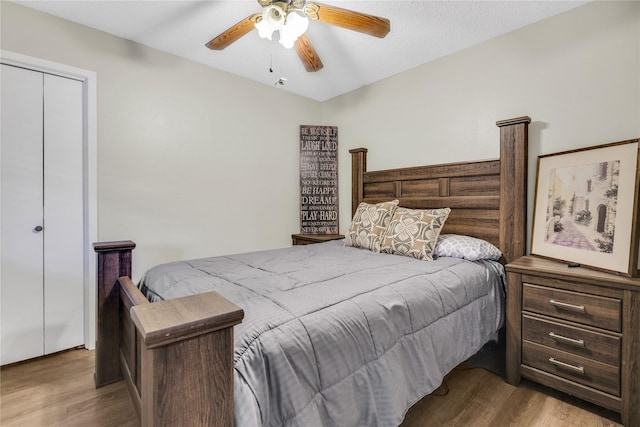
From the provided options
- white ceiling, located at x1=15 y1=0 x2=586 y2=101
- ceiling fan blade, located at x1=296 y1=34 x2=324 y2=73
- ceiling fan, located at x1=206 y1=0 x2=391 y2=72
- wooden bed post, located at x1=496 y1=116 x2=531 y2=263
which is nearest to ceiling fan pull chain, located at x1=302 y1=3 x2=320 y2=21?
ceiling fan, located at x1=206 y1=0 x2=391 y2=72

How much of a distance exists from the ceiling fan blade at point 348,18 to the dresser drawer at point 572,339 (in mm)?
1994

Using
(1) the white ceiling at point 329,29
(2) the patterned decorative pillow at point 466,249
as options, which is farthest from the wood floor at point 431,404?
(1) the white ceiling at point 329,29

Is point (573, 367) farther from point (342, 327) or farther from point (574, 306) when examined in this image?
point (342, 327)

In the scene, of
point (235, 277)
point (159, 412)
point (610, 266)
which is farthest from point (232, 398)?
point (610, 266)

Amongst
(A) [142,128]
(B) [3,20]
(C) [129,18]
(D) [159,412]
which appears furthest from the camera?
(A) [142,128]

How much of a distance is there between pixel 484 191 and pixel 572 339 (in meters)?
1.18

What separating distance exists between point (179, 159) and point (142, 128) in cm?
39

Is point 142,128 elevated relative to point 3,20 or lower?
lower

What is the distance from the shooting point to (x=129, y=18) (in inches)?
89.2

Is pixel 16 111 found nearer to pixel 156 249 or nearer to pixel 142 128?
pixel 142 128

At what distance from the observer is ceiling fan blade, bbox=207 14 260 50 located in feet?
5.82

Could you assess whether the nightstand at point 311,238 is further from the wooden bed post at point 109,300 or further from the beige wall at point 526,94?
the wooden bed post at point 109,300

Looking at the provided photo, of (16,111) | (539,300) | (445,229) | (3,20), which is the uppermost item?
(3,20)

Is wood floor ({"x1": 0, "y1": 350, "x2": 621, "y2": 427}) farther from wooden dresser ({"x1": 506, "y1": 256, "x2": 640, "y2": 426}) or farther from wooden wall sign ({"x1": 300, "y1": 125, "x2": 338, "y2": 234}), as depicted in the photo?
wooden wall sign ({"x1": 300, "y1": 125, "x2": 338, "y2": 234})
